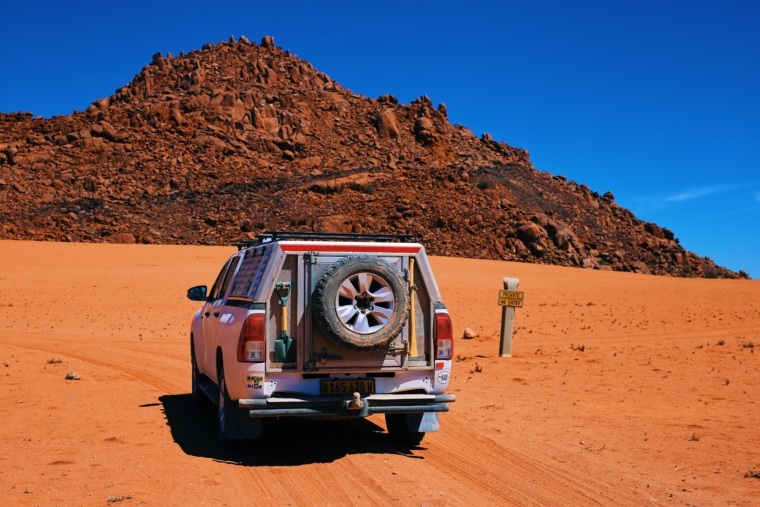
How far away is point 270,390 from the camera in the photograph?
720 centimetres

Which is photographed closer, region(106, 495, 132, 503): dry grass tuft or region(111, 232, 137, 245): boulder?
region(106, 495, 132, 503): dry grass tuft

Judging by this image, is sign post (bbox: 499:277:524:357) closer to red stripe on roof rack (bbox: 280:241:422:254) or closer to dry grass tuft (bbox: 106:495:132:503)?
red stripe on roof rack (bbox: 280:241:422:254)

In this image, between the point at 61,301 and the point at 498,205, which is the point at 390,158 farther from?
the point at 61,301

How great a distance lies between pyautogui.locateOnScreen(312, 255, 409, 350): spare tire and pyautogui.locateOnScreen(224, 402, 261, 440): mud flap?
1.23 metres

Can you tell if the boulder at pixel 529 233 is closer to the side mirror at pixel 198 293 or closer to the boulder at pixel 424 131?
the boulder at pixel 424 131

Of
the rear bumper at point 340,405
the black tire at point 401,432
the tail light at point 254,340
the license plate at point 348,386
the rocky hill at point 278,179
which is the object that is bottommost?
the black tire at point 401,432

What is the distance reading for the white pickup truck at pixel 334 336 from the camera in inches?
282

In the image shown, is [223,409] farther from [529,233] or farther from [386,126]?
[386,126]

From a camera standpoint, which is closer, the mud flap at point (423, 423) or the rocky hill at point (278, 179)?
the mud flap at point (423, 423)

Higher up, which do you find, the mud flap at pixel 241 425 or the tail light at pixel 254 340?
the tail light at pixel 254 340

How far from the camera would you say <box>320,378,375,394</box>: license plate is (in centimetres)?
733

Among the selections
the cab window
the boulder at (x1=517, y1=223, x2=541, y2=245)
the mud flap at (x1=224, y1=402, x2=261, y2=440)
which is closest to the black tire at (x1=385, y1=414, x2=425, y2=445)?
the mud flap at (x1=224, y1=402, x2=261, y2=440)

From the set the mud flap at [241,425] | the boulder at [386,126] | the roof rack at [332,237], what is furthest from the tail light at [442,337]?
the boulder at [386,126]

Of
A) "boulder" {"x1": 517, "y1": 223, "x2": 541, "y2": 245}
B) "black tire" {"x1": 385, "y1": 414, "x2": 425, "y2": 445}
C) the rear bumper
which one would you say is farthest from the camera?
"boulder" {"x1": 517, "y1": 223, "x2": 541, "y2": 245}
